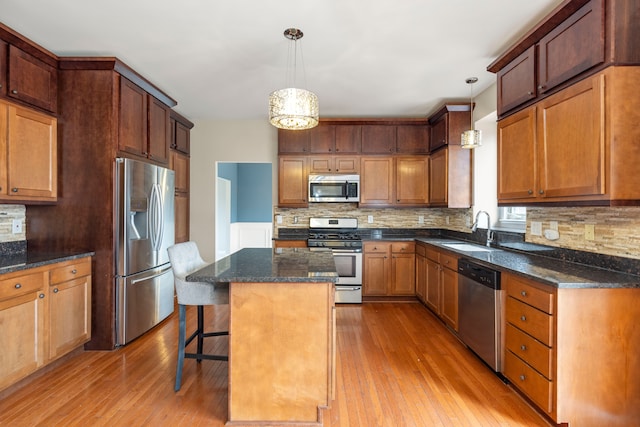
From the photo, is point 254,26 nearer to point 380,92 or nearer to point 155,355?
point 380,92

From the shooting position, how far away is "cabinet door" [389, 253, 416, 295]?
4.40m

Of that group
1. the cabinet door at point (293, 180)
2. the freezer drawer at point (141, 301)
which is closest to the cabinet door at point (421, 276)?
the cabinet door at point (293, 180)

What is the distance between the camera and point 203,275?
1.88 m

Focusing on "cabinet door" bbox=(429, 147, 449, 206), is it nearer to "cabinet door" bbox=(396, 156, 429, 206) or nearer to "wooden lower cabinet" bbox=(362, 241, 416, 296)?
"cabinet door" bbox=(396, 156, 429, 206)

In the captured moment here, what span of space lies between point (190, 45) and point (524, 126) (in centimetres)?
269

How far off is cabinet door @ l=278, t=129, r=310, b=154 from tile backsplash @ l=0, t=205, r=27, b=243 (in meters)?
2.87

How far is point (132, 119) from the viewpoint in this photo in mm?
3135

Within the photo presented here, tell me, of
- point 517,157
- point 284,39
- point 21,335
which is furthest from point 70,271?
point 517,157

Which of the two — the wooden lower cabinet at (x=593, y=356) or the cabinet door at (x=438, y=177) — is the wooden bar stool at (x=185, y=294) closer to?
the wooden lower cabinet at (x=593, y=356)

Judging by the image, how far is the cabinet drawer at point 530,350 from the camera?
1.89 metres

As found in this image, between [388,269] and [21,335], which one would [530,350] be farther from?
[21,335]

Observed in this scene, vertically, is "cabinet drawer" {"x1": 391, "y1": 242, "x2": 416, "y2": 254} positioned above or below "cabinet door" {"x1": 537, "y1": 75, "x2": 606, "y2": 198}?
below

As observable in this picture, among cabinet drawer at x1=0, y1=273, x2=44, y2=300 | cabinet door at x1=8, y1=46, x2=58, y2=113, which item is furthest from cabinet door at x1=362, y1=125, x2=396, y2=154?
cabinet drawer at x1=0, y1=273, x2=44, y2=300

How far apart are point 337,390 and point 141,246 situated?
Answer: 7.20 feet
